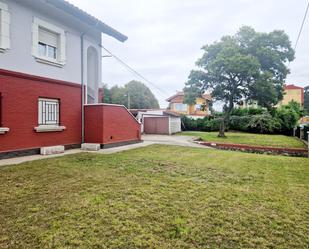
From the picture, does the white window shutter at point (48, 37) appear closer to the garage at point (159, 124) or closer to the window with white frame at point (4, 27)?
the window with white frame at point (4, 27)

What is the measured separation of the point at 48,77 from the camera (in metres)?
8.75

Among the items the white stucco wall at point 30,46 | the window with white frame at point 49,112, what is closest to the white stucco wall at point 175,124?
the white stucco wall at point 30,46

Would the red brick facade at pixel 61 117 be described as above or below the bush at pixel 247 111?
below

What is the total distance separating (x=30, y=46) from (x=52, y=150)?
395cm

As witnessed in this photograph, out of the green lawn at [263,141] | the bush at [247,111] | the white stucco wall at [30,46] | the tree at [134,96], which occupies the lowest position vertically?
the green lawn at [263,141]

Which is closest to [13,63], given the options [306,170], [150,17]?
[306,170]

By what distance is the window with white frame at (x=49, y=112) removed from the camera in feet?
28.4

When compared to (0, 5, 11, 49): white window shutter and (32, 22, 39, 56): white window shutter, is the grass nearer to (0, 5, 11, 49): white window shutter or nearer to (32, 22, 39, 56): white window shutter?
(0, 5, 11, 49): white window shutter

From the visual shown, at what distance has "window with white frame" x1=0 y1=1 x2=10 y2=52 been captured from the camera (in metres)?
7.09

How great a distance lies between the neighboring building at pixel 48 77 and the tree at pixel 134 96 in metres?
41.1

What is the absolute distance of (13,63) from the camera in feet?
24.5

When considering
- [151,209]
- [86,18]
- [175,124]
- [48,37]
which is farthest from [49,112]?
[175,124]

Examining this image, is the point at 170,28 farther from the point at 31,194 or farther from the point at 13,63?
the point at 31,194

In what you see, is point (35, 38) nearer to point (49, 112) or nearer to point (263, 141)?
point (49, 112)
